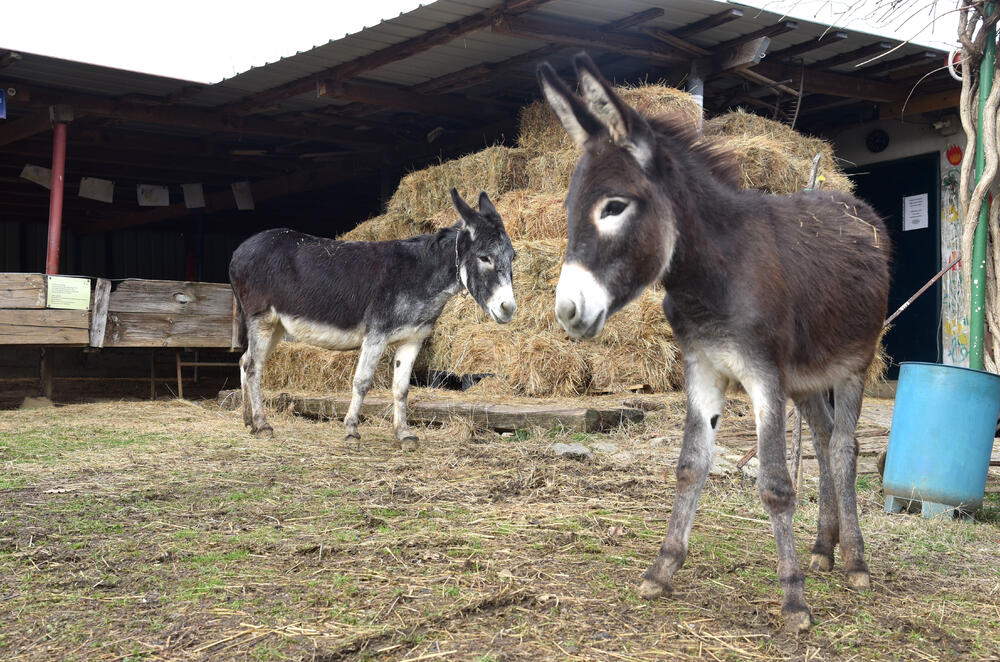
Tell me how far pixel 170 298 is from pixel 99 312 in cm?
85

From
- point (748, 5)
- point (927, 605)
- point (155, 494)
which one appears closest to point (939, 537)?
point (927, 605)

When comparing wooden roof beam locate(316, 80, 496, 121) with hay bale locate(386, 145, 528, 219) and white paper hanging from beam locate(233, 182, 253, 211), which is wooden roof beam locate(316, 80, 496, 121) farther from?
white paper hanging from beam locate(233, 182, 253, 211)

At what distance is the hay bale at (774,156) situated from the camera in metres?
8.69

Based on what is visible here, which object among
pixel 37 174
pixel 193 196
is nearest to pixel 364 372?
pixel 37 174

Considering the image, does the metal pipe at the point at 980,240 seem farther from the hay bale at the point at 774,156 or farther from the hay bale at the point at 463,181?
the hay bale at the point at 463,181

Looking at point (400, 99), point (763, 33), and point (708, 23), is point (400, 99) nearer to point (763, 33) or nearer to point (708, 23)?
point (708, 23)

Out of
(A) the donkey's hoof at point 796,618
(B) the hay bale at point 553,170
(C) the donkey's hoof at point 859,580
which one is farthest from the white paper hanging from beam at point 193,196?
(A) the donkey's hoof at point 796,618

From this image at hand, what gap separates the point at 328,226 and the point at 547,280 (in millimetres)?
13719

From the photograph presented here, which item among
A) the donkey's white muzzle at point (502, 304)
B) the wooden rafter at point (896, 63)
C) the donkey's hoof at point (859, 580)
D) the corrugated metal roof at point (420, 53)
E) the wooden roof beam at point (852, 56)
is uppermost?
the wooden rafter at point (896, 63)

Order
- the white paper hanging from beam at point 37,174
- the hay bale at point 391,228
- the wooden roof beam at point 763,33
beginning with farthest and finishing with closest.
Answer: the white paper hanging from beam at point 37,174, the hay bale at point 391,228, the wooden roof beam at point 763,33

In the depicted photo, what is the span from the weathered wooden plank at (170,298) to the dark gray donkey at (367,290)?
2975 mm

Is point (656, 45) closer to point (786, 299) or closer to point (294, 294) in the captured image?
point (294, 294)

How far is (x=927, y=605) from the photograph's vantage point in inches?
126

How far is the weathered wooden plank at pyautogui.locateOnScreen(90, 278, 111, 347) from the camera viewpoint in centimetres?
1003
